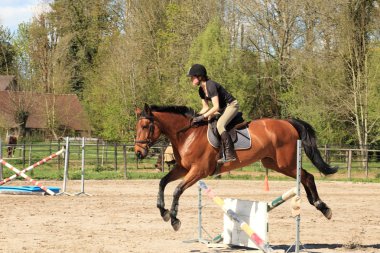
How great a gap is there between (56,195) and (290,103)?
84.8ft

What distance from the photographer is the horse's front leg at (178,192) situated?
1040cm

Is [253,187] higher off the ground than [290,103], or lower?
lower

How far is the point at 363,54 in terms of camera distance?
36.2 meters

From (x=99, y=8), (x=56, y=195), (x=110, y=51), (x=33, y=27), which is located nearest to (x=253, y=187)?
(x=56, y=195)

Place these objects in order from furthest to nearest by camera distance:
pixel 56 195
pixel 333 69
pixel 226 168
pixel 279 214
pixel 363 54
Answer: pixel 333 69, pixel 363 54, pixel 56 195, pixel 279 214, pixel 226 168

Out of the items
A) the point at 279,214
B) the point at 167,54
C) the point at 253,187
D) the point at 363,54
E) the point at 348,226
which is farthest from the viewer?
the point at 167,54

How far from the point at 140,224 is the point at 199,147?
2.81 metres

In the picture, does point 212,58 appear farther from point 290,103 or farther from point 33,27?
point 33,27

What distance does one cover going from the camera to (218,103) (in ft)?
35.8

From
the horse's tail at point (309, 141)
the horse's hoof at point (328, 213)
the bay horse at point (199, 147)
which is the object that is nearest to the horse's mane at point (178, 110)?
the bay horse at point (199, 147)

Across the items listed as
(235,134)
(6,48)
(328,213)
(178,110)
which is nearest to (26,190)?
(178,110)

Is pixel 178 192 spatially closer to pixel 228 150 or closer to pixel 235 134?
pixel 228 150

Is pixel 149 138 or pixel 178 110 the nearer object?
pixel 149 138

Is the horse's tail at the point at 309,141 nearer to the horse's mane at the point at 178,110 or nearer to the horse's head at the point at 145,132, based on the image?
the horse's mane at the point at 178,110
